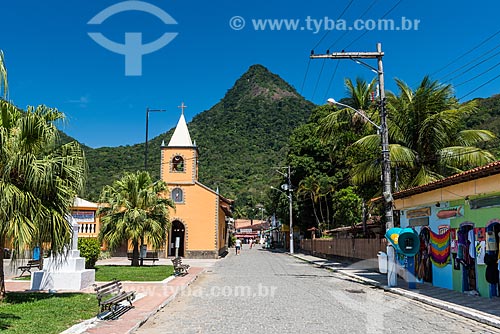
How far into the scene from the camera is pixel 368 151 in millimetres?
23672

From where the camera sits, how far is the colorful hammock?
52.2 feet

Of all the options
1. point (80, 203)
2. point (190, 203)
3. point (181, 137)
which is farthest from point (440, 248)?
point (181, 137)

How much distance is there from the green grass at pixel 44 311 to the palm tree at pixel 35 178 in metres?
1.10

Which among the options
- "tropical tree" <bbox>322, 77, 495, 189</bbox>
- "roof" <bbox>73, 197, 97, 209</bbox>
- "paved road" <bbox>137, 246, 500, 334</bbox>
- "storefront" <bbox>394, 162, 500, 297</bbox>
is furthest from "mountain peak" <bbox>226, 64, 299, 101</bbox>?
"paved road" <bbox>137, 246, 500, 334</bbox>

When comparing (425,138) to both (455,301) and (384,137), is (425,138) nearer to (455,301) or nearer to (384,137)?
(384,137)

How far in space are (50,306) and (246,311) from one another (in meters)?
4.60

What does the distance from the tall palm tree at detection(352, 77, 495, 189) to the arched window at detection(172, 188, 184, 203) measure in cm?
2149

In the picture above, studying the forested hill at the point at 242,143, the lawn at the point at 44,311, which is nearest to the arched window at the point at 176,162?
the lawn at the point at 44,311

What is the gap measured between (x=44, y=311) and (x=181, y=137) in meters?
32.8

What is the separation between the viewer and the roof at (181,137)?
4225 cm

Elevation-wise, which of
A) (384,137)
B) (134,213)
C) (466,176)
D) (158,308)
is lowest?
(158,308)

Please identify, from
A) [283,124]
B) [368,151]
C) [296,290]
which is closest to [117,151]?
[283,124]

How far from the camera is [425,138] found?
875 inches

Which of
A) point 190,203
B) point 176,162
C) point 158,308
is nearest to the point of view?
point 158,308
